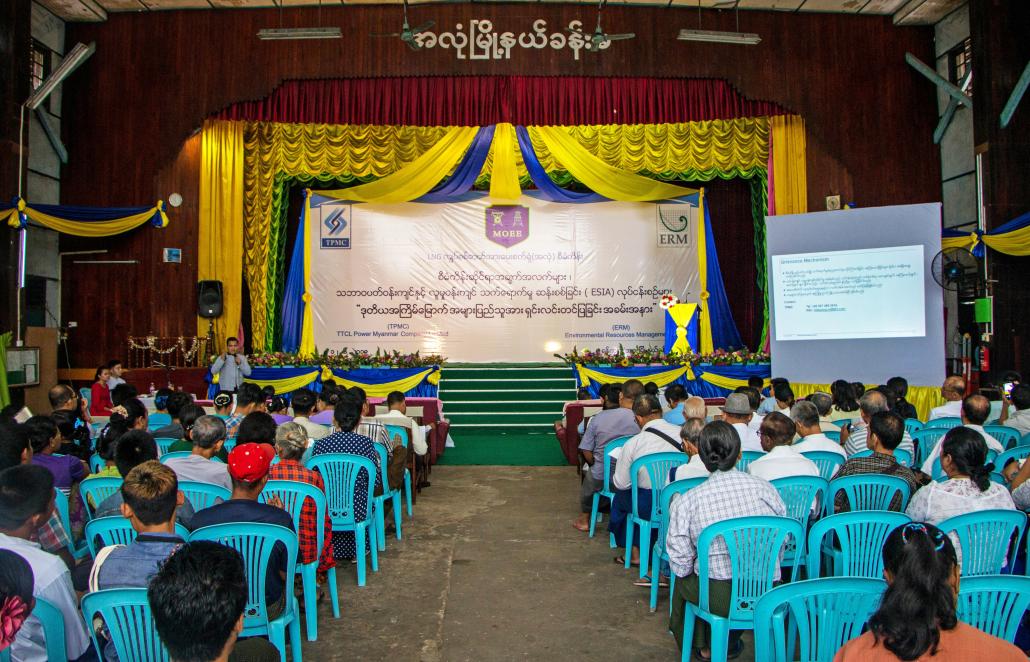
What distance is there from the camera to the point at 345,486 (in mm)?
3875

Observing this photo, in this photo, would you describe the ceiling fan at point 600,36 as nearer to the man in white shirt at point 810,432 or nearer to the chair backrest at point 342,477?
the man in white shirt at point 810,432

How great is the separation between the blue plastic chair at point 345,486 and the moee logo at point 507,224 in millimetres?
8909

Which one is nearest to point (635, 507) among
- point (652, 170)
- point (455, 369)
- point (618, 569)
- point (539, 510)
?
point (618, 569)

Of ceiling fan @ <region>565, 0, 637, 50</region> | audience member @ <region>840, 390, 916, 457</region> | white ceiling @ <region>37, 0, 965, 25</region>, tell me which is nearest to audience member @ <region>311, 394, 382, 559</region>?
audience member @ <region>840, 390, 916, 457</region>

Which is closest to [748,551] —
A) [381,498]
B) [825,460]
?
[825,460]

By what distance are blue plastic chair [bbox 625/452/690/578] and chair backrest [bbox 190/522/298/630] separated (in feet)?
6.07

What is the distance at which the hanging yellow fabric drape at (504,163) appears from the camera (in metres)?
10.4

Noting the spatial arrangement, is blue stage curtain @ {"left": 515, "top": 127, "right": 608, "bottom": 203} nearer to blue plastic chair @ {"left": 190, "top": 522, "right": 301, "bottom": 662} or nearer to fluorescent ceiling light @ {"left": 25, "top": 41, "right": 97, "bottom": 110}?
fluorescent ceiling light @ {"left": 25, "top": 41, "right": 97, "bottom": 110}

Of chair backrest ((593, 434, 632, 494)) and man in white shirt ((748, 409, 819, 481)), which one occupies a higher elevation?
man in white shirt ((748, 409, 819, 481))

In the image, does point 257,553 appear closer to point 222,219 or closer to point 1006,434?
point 1006,434

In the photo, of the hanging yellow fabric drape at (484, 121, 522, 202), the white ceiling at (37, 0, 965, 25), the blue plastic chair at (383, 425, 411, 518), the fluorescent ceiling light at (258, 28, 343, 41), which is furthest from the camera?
the hanging yellow fabric drape at (484, 121, 522, 202)

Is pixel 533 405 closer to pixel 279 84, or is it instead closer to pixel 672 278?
pixel 672 278

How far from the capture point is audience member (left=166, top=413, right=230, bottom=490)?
3.30 meters

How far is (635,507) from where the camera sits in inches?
156
